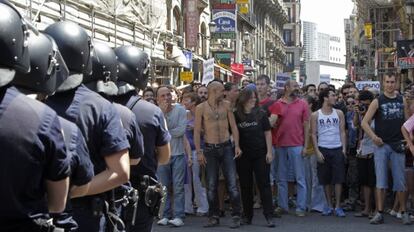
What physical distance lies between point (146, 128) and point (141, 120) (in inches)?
2.6

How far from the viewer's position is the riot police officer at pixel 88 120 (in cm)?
365

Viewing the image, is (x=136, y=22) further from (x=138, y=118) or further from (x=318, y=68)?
(x=318, y=68)

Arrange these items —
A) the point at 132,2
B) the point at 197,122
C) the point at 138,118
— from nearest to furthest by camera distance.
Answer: the point at 138,118 → the point at 197,122 → the point at 132,2

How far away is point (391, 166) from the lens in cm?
930

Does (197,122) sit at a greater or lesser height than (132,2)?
lesser

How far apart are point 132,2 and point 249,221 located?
51.2ft

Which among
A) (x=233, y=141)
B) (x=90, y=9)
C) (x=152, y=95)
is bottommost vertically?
(x=233, y=141)

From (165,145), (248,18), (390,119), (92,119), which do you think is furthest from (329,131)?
(248,18)

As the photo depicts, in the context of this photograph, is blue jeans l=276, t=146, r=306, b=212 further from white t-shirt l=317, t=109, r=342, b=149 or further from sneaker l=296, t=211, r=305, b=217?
white t-shirt l=317, t=109, r=342, b=149

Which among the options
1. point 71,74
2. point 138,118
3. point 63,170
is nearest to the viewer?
point 63,170

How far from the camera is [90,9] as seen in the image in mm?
19484

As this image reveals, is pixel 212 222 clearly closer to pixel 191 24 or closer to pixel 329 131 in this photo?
pixel 329 131

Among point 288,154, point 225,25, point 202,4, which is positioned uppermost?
point 202,4

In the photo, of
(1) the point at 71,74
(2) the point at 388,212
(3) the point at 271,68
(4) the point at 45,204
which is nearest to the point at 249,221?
(2) the point at 388,212
